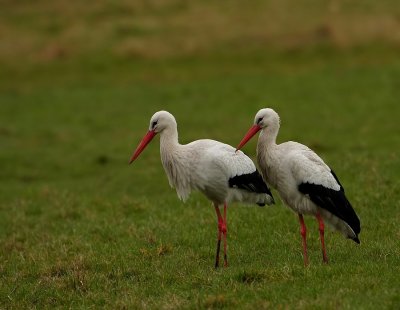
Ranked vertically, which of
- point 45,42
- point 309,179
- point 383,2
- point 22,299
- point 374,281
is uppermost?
point 383,2

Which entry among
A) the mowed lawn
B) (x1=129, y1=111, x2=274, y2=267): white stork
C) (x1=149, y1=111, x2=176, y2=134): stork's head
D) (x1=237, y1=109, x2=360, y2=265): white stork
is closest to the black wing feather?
(x1=237, y1=109, x2=360, y2=265): white stork

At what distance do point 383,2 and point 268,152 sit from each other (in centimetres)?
3058

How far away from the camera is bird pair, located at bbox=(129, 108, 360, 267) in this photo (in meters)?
9.01

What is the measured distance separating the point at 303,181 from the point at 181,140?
12321mm

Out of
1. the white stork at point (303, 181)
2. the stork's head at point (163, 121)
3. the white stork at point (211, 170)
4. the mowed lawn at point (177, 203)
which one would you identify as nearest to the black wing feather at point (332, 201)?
the white stork at point (303, 181)

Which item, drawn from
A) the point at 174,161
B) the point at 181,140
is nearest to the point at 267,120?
the point at 174,161

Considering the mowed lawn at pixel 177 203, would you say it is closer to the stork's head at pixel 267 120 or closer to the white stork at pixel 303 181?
the white stork at pixel 303 181

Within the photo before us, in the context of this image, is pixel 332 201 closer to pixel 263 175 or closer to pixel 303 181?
pixel 303 181

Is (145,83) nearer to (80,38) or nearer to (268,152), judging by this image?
(80,38)

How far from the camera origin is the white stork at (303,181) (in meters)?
8.99

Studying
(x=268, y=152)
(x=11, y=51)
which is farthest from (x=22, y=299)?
(x=11, y=51)

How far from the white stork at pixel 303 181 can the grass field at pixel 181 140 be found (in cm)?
47

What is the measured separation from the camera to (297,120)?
2347cm

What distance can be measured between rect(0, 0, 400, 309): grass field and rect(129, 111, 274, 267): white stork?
79 cm
